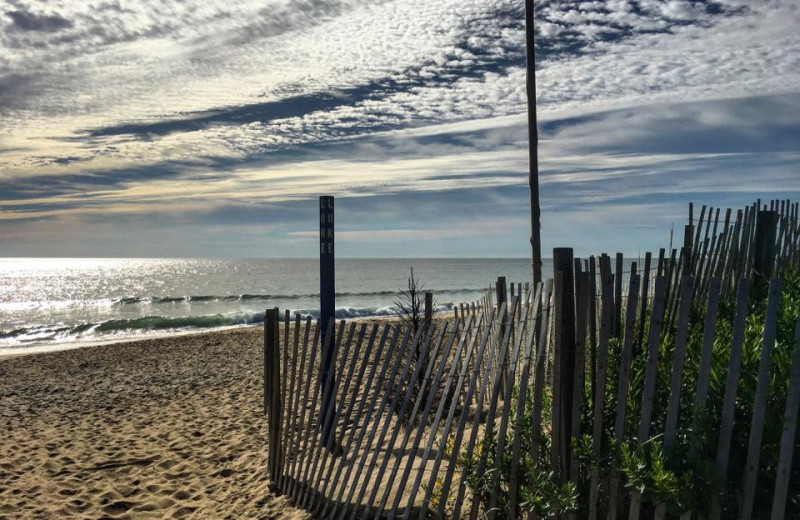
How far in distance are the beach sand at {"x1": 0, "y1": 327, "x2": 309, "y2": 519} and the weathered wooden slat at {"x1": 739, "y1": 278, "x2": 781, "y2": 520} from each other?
11.6 feet

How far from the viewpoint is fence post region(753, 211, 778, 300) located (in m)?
7.32

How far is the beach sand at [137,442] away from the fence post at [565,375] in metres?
2.59

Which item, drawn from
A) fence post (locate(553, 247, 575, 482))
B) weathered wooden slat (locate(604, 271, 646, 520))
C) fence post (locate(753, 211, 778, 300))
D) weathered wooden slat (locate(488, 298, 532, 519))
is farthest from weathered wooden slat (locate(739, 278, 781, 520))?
fence post (locate(753, 211, 778, 300))

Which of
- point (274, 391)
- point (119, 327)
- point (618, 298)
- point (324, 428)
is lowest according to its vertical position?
point (119, 327)

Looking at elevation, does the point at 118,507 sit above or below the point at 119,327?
above

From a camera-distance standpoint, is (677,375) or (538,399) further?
(538,399)

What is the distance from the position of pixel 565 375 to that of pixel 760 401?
1.05 m

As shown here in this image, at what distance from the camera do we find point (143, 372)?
14.4m

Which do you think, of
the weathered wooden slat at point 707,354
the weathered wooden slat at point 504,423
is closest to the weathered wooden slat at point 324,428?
the weathered wooden slat at point 504,423

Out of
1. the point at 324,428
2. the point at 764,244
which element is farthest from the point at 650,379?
the point at 764,244

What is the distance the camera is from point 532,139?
7191 millimetres

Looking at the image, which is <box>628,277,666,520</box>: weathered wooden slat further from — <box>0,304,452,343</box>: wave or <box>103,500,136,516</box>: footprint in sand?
<box>0,304,452,343</box>: wave

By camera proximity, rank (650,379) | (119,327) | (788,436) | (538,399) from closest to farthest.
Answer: (788,436)
(650,379)
(538,399)
(119,327)

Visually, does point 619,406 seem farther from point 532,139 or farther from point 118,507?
point 118,507
